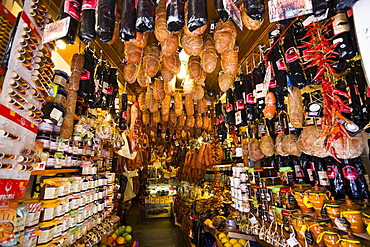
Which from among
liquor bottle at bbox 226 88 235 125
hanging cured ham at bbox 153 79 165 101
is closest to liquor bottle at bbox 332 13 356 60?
liquor bottle at bbox 226 88 235 125

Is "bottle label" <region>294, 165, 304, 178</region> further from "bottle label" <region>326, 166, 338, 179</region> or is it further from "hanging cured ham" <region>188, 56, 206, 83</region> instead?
"hanging cured ham" <region>188, 56, 206, 83</region>

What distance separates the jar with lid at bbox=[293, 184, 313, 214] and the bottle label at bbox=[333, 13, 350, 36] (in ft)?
5.01

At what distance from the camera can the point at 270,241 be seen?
2270 mm

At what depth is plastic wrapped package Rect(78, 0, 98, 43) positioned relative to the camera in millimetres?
1248

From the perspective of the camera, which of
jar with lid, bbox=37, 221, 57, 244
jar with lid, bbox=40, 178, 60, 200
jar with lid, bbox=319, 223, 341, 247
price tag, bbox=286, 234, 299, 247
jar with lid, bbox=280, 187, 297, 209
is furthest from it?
jar with lid, bbox=280, 187, 297, 209

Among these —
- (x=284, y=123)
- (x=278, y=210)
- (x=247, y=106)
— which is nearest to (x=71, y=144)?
(x=247, y=106)

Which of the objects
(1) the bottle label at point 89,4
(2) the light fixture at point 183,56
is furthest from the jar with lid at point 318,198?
(2) the light fixture at point 183,56

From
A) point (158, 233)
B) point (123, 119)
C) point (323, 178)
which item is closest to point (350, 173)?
point (323, 178)

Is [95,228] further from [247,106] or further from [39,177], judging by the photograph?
[247,106]

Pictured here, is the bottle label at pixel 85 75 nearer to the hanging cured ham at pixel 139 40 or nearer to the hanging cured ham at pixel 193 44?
the hanging cured ham at pixel 139 40

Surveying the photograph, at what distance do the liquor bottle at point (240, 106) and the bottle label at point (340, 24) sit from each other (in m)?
1.26

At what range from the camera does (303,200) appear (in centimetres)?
201

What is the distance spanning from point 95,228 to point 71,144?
1353 mm

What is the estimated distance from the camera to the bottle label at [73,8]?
1.27 meters
